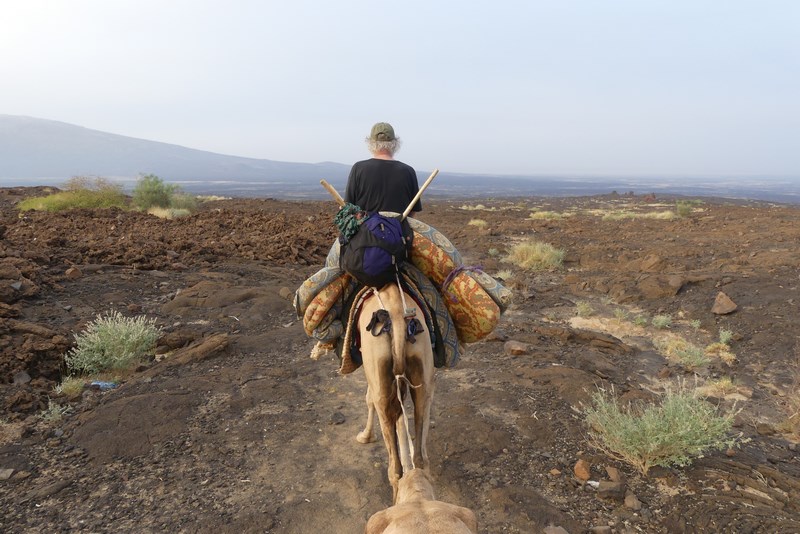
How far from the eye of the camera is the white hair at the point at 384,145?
3.88m

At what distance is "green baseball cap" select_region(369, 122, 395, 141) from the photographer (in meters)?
3.83

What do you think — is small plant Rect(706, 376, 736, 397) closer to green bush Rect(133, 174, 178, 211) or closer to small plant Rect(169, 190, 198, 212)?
green bush Rect(133, 174, 178, 211)

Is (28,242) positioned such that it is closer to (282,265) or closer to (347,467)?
(282,265)

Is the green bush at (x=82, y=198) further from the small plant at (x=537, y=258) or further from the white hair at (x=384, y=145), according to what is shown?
the white hair at (x=384, y=145)

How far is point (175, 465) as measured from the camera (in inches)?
175

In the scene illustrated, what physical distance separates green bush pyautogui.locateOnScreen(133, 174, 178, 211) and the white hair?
85.1ft

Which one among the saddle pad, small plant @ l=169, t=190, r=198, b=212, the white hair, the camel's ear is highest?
the white hair

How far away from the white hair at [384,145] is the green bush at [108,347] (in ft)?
16.6

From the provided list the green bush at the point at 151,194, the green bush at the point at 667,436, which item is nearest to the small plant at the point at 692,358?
the green bush at the point at 667,436

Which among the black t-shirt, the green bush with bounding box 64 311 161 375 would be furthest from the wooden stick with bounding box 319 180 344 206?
the green bush with bounding box 64 311 161 375

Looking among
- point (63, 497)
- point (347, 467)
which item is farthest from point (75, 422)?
point (347, 467)

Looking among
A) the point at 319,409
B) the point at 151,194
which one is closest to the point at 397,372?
the point at 319,409

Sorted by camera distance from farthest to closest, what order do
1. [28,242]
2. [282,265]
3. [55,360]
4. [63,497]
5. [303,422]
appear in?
[282,265]
[28,242]
[55,360]
[303,422]
[63,497]

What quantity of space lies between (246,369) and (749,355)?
806 cm
